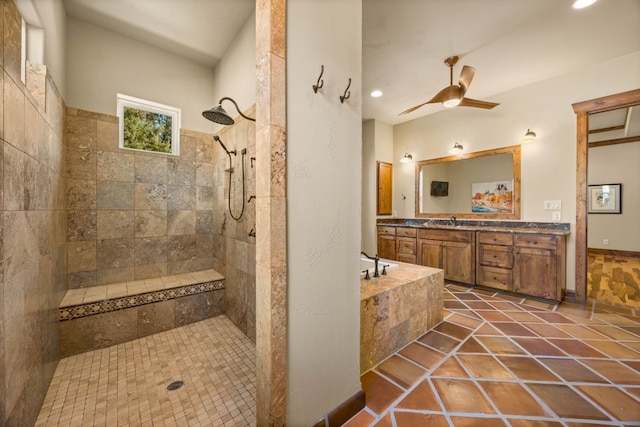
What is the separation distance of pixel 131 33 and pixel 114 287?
270cm

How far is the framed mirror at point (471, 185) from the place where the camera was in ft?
12.3

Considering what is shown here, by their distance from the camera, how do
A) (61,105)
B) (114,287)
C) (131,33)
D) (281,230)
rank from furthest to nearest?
(131,33) < (114,287) < (61,105) < (281,230)

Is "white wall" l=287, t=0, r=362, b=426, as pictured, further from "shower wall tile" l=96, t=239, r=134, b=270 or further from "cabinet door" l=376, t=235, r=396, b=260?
"cabinet door" l=376, t=235, r=396, b=260

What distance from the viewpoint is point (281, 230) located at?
3.42ft

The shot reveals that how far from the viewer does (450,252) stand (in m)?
3.74

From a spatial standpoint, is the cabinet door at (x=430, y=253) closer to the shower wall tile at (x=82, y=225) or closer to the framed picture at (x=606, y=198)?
the shower wall tile at (x=82, y=225)

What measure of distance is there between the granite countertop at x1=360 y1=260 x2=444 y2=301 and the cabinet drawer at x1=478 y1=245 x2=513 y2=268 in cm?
150

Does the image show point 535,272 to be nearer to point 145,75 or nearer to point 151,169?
point 151,169

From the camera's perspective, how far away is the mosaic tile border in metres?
2.02

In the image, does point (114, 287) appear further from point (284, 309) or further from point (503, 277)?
point (503, 277)

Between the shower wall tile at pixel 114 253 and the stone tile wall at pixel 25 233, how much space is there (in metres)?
0.59

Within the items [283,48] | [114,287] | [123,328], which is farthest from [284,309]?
[114,287]

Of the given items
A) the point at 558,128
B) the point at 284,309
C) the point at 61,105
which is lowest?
the point at 284,309

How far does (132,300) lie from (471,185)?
4.95 m
